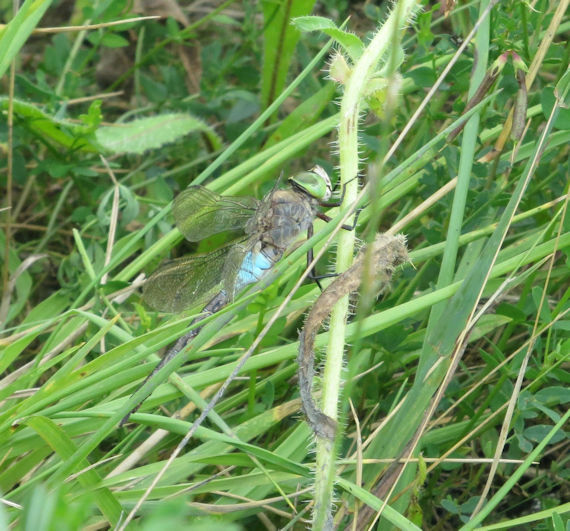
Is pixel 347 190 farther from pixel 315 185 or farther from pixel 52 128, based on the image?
pixel 52 128

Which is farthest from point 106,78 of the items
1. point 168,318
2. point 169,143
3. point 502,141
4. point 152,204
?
point 502,141

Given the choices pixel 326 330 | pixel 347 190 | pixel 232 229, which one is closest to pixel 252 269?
pixel 232 229

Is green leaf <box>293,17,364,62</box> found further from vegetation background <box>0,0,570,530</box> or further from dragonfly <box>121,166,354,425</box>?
dragonfly <box>121,166,354,425</box>

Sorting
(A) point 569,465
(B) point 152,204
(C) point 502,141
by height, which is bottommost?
(A) point 569,465

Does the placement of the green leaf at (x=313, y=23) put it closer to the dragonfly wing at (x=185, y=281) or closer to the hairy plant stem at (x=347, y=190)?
the hairy plant stem at (x=347, y=190)

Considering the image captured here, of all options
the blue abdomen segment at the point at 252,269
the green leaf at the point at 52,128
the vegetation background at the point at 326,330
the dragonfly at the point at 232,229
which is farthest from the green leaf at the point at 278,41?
the blue abdomen segment at the point at 252,269

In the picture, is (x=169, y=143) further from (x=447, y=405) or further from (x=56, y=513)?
(x=56, y=513)

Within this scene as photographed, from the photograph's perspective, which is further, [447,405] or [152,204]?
[152,204]
